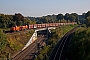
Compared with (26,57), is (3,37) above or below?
above

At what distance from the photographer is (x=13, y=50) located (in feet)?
217

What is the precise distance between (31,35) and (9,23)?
1095 inches

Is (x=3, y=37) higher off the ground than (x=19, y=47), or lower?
higher

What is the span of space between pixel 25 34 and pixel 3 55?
1156 inches

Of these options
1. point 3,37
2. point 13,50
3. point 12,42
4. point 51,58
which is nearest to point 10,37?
point 12,42

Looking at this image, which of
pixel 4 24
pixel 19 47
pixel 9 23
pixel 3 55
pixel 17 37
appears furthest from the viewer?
pixel 9 23

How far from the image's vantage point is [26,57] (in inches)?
2304

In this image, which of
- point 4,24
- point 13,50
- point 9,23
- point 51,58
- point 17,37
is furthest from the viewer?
point 9,23

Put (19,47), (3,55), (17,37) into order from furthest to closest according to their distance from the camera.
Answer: (17,37) < (19,47) < (3,55)

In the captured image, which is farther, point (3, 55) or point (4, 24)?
point (4, 24)

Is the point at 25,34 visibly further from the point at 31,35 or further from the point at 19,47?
the point at 19,47

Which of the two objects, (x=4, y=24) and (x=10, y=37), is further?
(x=4, y=24)

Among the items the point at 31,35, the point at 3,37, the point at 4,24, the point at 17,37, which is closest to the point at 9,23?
the point at 4,24

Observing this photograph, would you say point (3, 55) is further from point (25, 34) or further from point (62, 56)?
point (25, 34)
